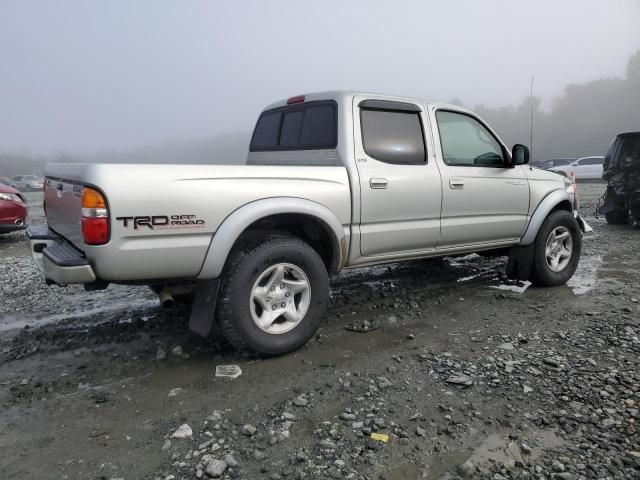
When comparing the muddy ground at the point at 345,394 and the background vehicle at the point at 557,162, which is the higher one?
the background vehicle at the point at 557,162

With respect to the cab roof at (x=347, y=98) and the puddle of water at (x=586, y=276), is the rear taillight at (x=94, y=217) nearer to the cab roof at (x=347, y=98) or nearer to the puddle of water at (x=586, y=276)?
the cab roof at (x=347, y=98)

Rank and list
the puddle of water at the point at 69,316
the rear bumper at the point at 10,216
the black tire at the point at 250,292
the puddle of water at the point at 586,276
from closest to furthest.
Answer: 1. the black tire at the point at 250,292
2. the puddle of water at the point at 69,316
3. the puddle of water at the point at 586,276
4. the rear bumper at the point at 10,216

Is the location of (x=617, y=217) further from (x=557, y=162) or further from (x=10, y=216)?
(x=557, y=162)

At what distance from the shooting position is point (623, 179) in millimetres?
10359

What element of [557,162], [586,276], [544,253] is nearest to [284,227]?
[544,253]

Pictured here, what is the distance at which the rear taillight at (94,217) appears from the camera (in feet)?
9.64

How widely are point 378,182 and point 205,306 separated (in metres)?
1.69

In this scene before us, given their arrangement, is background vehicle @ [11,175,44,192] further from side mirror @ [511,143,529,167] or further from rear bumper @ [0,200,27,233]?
side mirror @ [511,143,529,167]

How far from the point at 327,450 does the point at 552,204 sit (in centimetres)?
417

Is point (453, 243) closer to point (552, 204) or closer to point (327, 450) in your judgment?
point (552, 204)

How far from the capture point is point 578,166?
28.1 meters

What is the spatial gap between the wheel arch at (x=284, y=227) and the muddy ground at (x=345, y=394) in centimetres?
71

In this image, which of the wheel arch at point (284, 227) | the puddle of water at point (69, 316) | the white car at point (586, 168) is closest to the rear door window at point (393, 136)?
the wheel arch at point (284, 227)

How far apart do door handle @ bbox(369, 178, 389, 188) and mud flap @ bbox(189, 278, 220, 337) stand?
1.48 metres
